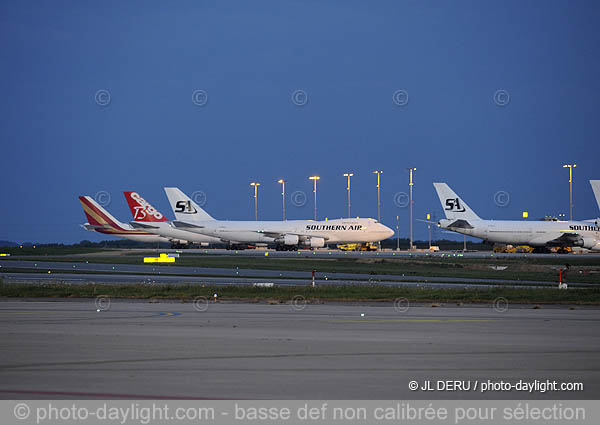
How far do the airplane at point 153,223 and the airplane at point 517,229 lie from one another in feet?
98.3

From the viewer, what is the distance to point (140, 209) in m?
101

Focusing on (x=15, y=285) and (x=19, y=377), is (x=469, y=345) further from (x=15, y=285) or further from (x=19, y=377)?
(x=15, y=285)

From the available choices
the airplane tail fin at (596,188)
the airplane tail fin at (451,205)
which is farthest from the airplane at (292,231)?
the airplane tail fin at (596,188)

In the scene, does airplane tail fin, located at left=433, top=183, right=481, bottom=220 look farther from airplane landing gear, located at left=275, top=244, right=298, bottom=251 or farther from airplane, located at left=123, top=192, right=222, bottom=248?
airplane, located at left=123, top=192, right=222, bottom=248

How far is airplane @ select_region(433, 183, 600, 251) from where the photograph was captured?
8462cm

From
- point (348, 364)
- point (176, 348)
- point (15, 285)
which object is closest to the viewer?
point (348, 364)

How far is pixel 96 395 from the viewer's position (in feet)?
35.0

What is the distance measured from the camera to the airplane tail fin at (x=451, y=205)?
87625 millimetres

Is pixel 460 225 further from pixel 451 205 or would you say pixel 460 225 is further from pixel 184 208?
pixel 184 208

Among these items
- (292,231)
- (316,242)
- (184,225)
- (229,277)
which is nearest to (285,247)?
(292,231)

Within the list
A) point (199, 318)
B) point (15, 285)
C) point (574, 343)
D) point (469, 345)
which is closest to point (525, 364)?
point (469, 345)

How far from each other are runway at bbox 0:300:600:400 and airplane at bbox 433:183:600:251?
204ft

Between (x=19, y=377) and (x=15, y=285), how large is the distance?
22.0m

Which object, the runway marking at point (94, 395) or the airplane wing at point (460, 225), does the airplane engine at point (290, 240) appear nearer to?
the airplane wing at point (460, 225)
